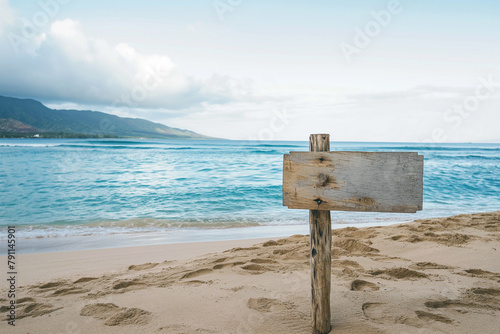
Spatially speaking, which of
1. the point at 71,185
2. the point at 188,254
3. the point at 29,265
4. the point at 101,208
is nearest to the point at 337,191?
the point at 188,254

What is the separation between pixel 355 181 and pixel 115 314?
2664 millimetres

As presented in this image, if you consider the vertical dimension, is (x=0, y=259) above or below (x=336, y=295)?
below

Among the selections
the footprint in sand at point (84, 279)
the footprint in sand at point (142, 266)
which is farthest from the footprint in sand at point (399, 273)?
the footprint in sand at point (84, 279)

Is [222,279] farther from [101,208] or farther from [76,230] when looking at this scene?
[101,208]

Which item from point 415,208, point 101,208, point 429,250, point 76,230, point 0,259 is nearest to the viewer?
point 415,208

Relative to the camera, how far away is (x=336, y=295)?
3.23 metres

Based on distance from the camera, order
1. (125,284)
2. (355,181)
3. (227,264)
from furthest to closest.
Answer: (227,264), (125,284), (355,181)

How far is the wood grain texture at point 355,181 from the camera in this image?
2.11 meters

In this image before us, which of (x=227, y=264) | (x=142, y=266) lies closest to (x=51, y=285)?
(x=142, y=266)

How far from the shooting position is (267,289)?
11.5ft

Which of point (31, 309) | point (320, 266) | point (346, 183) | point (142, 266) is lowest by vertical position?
point (142, 266)

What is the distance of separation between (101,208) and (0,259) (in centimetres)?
501

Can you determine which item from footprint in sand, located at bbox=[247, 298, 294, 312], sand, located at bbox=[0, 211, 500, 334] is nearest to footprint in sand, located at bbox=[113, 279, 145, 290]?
sand, located at bbox=[0, 211, 500, 334]

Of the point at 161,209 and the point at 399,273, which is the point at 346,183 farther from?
the point at 161,209
